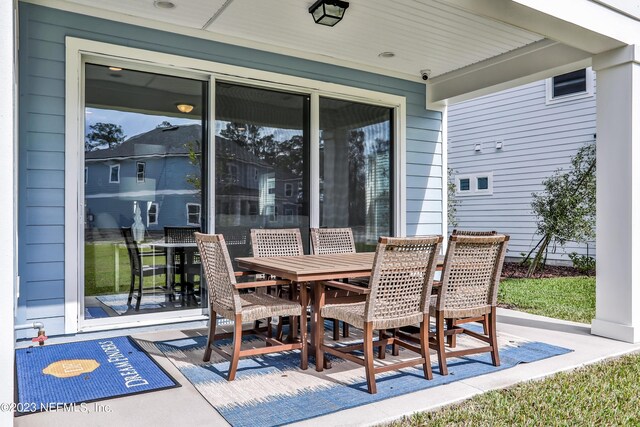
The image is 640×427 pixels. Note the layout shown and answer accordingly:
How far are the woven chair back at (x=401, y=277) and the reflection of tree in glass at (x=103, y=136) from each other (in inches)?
105

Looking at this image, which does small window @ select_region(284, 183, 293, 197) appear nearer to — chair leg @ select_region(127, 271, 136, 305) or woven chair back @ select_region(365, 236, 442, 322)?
chair leg @ select_region(127, 271, 136, 305)

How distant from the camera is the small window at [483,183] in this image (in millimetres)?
10348

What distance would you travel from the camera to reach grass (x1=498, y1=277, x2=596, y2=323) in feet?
17.0

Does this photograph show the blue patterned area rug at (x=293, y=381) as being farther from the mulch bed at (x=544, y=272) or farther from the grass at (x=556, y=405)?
the mulch bed at (x=544, y=272)

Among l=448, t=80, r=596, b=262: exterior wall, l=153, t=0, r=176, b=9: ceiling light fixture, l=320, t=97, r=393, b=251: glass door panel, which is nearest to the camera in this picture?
l=153, t=0, r=176, b=9: ceiling light fixture

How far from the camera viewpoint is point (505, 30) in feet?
14.5

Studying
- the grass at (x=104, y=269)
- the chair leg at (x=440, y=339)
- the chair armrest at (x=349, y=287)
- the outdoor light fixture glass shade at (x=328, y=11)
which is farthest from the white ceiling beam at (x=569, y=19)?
the grass at (x=104, y=269)

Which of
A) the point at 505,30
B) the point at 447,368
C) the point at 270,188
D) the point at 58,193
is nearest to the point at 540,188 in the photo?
the point at 505,30

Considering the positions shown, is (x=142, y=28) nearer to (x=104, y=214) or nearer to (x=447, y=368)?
(x=104, y=214)

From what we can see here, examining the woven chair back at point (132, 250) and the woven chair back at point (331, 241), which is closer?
the woven chair back at point (132, 250)

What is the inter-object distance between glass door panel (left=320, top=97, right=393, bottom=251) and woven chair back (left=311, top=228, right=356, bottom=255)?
521 mm

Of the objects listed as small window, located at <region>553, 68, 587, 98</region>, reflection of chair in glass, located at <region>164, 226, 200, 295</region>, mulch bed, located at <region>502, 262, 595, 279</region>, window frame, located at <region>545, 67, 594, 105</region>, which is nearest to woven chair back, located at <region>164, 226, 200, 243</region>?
reflection of chair in glass, located at <region>164, 226, 200, 295</region>

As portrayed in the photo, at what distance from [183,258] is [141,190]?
0.75 meters

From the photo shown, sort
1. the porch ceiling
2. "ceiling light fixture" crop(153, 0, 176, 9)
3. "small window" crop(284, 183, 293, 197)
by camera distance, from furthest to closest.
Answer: "small window" crop(284, 183, 293, 197)
the porch ceiling
"ceiling light fixture" crop(153, 0, 176, 9)
